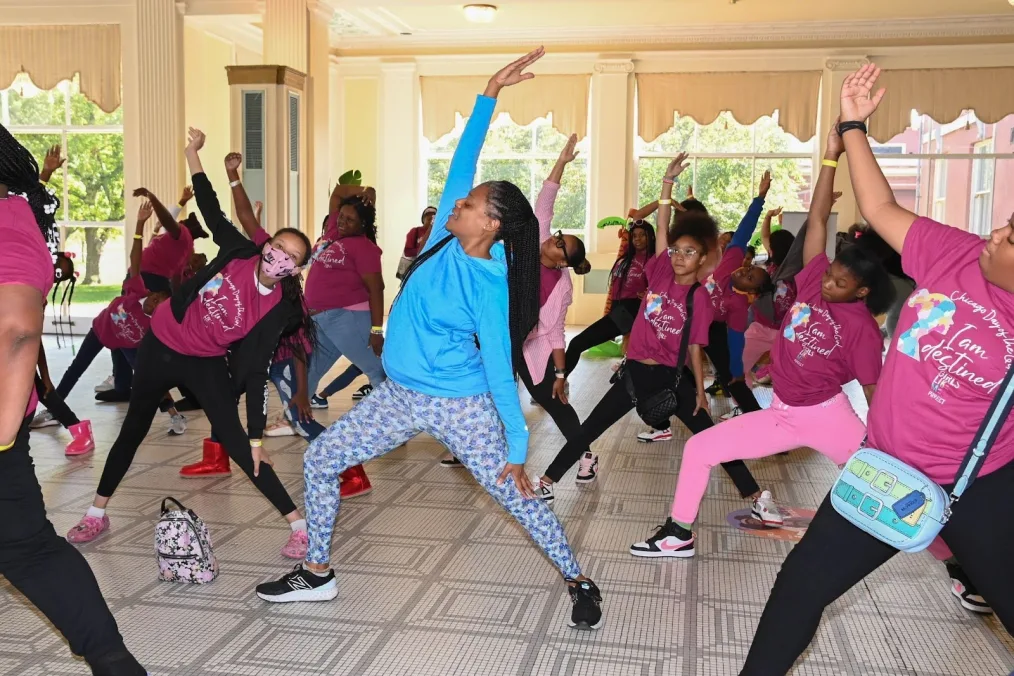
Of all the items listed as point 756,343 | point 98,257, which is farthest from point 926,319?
point 98,257

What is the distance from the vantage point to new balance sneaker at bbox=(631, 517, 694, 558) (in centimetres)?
402

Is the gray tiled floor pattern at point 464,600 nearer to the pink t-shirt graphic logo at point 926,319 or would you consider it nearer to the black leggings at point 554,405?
the black leggings at point 554,405

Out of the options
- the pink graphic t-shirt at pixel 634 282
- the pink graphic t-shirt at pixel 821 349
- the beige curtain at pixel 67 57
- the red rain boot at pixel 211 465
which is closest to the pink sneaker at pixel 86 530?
the red rain boot at pixel 211 465

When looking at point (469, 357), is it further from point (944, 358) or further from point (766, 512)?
point (766, 512)

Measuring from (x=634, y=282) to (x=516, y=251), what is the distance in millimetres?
3928

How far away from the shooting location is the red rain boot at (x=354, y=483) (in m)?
4.88

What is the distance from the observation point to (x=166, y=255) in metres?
6.71

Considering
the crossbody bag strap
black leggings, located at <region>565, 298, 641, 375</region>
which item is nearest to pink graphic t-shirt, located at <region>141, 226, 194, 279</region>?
black leggings, located at <region>565, 298, 641, 375</region>

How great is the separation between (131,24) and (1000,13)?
11.0 meters

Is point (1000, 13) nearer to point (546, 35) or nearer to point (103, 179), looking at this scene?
point (546, 35)

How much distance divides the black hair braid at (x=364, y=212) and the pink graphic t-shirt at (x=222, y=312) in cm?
212

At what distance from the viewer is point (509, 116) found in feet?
47.7

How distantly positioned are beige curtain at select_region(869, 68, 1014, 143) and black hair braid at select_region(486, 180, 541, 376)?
1158 cm

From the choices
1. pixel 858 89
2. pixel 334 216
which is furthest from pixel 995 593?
pixel 334 216
